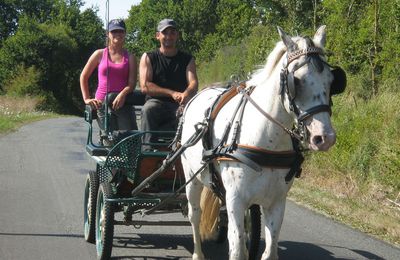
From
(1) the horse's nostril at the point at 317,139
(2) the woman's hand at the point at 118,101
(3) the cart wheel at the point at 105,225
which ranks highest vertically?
(2) the woman's hand at the point at 118,101

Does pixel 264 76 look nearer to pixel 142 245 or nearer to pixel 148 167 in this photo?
pixel 148 167

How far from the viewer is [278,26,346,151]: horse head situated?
4.12 m

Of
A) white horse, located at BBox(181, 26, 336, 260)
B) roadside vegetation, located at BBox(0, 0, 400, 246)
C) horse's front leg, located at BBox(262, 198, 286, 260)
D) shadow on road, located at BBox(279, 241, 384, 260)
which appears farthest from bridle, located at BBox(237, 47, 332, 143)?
shadow on road, located at BBox(279, 241, 384, 260)

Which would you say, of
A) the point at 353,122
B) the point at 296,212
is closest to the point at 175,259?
the point at 296,212

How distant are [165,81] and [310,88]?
2757 mm

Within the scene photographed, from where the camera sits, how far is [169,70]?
6.75 metres

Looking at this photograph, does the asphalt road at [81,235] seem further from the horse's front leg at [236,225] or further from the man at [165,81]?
the horse's front leg at [236,225]

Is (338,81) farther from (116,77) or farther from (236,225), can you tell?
(116,77)

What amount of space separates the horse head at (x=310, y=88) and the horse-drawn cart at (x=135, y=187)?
1633mm

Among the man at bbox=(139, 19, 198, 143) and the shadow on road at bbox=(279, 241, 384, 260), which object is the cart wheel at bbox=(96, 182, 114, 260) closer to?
the man at bbox=(139, 19, 198, 143)

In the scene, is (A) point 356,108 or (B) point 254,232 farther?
(A) point 356,108

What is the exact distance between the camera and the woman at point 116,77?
6934mm

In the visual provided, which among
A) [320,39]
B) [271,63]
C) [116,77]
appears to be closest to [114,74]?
[116,77]

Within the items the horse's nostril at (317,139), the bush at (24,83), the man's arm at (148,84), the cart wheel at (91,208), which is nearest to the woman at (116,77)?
the man's arm at (148,84)
